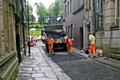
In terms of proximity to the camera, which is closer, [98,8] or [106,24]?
[106,24]

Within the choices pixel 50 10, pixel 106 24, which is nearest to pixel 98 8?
pixel 106 24

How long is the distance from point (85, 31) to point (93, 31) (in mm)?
3329

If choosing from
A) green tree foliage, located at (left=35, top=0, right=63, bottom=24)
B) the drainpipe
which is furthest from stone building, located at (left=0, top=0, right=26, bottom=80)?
green tree foliage, located at (left=35, top=0, right=63, bottom=24)

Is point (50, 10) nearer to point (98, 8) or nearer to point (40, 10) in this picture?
point (40, 10)

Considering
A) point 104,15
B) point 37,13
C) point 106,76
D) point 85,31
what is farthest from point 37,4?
point 106,76

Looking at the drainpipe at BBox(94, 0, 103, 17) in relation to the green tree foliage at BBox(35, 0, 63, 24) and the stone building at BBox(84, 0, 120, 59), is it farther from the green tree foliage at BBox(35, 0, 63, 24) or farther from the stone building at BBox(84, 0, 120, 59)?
the green tree foliage at BBox(35, 0, 63, 24)

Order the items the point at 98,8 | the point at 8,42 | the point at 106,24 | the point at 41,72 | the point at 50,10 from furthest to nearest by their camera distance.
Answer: the point at 50,10, the point at 98,8, the point at 106,24, the point at 41,72, the point at 8,42

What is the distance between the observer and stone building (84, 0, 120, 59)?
15016 mm

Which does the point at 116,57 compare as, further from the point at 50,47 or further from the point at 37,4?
the point at 37,4

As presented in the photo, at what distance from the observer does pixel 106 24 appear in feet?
A: 55.1

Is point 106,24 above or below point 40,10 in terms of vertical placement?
below

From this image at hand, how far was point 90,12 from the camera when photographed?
21.8 meters

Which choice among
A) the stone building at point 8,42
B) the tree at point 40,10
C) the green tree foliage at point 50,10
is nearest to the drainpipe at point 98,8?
the stone building at point 8,42

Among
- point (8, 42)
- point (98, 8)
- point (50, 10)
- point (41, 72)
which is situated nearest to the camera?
point (8, 42)
